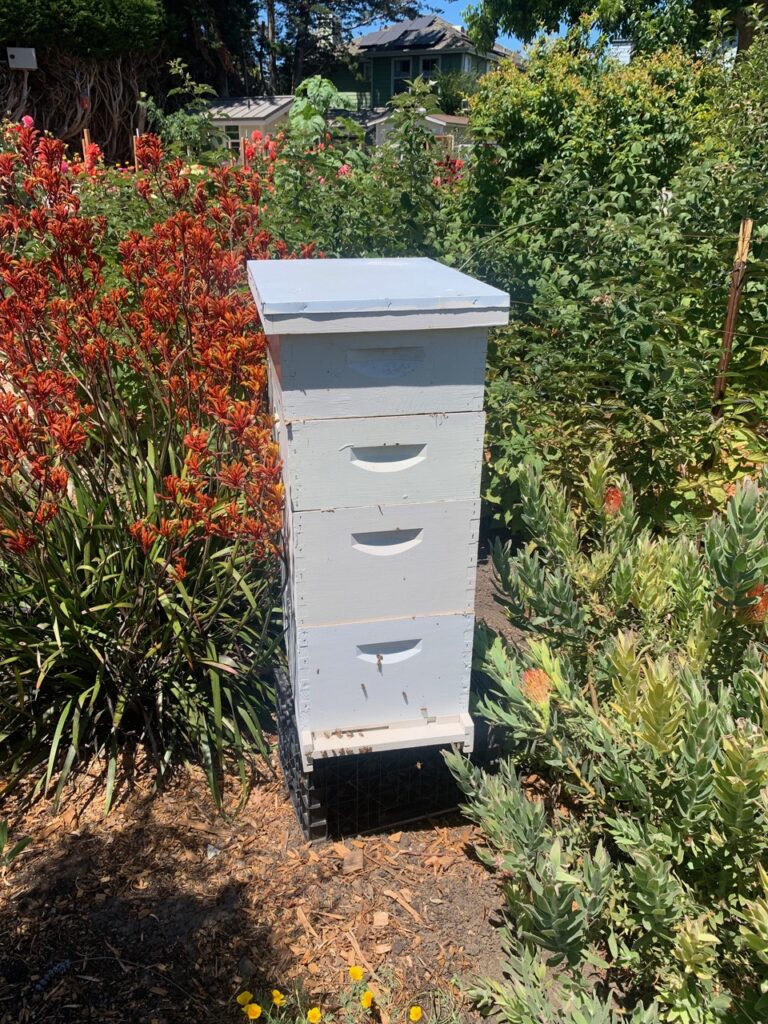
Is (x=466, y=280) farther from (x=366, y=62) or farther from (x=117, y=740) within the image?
(x=366, y=62)

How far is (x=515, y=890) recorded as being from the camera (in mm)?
1618

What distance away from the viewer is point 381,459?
2027mm

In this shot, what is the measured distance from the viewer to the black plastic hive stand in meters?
2.30

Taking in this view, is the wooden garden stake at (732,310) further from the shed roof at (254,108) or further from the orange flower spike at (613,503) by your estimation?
the shed roof at (254,108)

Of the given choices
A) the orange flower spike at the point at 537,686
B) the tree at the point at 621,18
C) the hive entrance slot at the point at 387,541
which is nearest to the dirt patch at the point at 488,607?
the hive entrance slot at the point at 387,541

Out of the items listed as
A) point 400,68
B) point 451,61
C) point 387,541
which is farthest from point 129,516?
point 400,68

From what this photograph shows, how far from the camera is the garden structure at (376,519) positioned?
6.22 ft

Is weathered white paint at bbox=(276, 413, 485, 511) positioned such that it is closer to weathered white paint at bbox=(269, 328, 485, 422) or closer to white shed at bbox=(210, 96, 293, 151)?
weathered white paint at bbox=(269, 328, 485, 422)

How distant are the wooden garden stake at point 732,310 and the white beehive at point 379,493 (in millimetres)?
1841

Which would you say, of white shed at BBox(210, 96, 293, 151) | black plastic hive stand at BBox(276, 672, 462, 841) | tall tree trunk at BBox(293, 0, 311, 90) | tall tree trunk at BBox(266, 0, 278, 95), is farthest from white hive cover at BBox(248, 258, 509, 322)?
tall tree trunk at BBox(293, 0, 311, 90)

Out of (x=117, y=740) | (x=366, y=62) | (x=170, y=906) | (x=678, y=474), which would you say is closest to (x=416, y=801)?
(x=170, y=906)

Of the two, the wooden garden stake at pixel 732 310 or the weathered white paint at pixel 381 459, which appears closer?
the weathered white paint at pixel 381 459

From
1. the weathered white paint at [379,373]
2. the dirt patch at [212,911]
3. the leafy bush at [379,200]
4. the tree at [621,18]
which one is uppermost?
the tree at [621,18]

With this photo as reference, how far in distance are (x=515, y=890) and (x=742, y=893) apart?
48 cm
